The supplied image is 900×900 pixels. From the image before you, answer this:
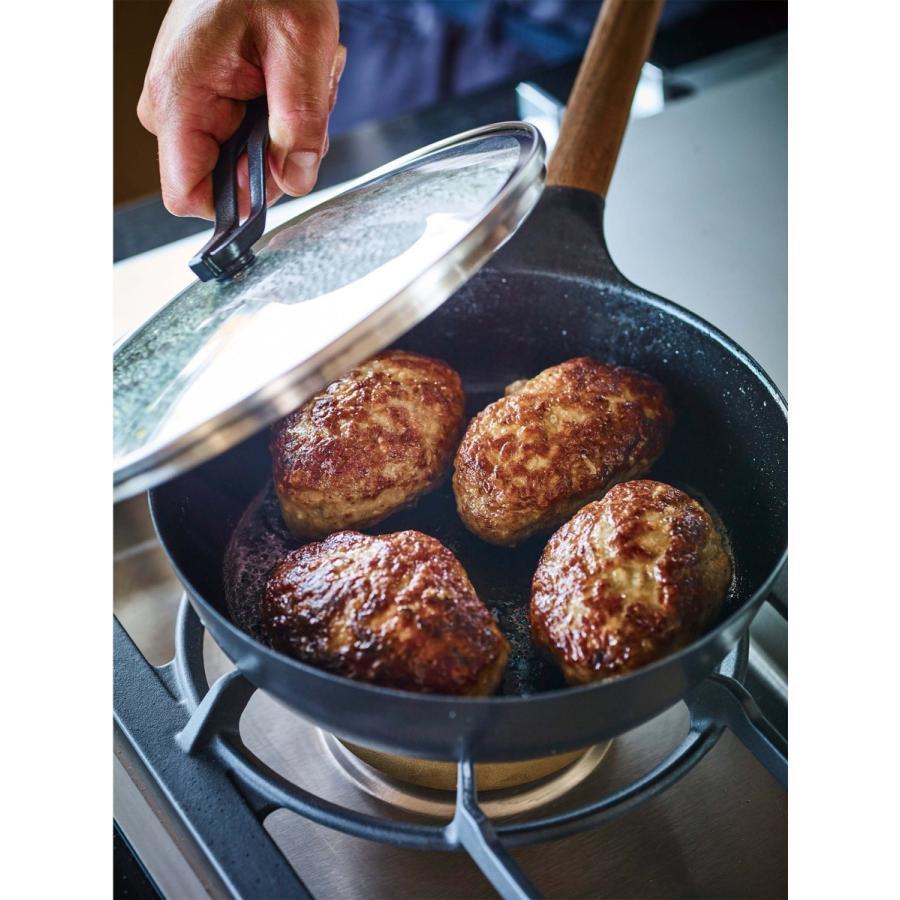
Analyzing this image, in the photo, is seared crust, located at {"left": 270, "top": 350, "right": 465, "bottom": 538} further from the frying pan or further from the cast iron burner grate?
the cast iron burner grate

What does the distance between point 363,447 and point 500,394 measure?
1.05ft

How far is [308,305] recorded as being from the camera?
2.71 ft

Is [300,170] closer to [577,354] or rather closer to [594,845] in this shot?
[577,354]

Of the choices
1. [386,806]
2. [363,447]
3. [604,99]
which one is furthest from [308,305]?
[604,99]

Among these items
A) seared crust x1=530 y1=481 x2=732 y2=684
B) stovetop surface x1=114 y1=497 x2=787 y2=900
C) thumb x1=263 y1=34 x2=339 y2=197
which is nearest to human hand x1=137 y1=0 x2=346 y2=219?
thumb x1=263 y1=34 x2=339 y2=197

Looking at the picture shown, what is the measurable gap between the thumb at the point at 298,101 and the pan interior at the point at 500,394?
311 millimetres

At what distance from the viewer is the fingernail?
1015 mm

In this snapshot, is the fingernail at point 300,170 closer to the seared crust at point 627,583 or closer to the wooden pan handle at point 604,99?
the wooden pan handle at point 604,99

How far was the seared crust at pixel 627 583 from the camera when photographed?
2.72 feet

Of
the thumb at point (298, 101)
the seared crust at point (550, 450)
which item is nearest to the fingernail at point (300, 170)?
the thumb at point (298, 101)

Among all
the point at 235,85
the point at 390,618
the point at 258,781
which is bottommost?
the point at 258,781

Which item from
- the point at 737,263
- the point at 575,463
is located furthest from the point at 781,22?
the point at 575,463

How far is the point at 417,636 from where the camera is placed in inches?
31.6
